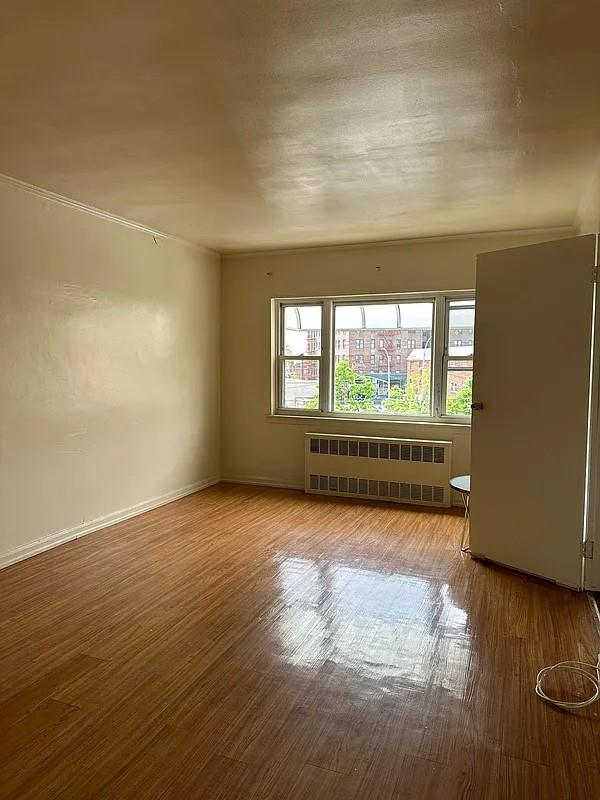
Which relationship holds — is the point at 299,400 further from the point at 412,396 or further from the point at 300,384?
the point at 412,396

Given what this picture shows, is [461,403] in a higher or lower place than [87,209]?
lower

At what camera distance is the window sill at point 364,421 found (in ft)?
18.0

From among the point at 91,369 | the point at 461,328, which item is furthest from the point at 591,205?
the point at 91,369

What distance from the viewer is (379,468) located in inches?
225

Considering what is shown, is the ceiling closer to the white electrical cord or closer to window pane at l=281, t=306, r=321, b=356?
window pane at l=281, t=306, r=321, b=356

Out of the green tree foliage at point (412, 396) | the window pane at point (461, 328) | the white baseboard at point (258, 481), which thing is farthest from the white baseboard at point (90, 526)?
the window pane at point (461, 328)

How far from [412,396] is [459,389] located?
0.48m

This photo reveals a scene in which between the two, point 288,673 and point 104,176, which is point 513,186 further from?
point 288,673

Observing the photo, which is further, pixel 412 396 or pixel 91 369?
pixel 412 396

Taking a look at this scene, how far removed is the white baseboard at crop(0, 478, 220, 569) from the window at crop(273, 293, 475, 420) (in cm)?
146

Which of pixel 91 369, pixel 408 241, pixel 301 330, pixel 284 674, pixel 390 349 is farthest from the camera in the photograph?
pixel 301 330

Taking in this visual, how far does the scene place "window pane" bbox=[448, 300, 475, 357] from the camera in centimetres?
554

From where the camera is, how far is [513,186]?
3865 millimetres

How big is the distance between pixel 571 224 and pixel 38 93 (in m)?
4.31
